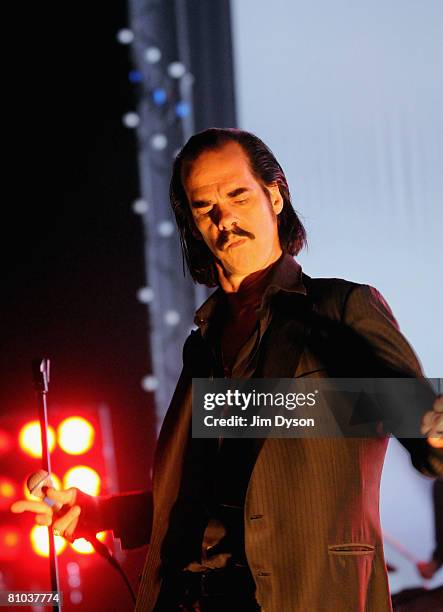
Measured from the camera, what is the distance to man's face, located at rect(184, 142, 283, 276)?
5.83 feet

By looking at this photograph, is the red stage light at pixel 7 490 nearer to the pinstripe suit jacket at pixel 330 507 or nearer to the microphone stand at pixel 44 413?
the microphone stand at pixel 44 413

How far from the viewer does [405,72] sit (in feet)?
7.33

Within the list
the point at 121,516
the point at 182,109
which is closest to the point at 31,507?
Result: the point at 121,516

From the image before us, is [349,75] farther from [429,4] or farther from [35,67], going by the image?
[35,67]

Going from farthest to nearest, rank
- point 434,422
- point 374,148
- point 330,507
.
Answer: point 374,148 → point 330,507 → point 434,422

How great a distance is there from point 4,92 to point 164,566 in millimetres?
1883

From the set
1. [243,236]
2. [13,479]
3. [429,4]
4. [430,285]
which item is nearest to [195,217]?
[243,236]

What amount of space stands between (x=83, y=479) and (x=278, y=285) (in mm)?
1144

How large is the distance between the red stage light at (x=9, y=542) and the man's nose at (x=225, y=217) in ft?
Answer: 4.19

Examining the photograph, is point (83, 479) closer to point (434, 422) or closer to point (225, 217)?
point (225, 217)

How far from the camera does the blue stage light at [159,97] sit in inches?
107

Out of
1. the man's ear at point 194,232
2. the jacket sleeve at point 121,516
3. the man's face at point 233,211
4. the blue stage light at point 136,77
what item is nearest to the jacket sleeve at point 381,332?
the man's face at point 233,211

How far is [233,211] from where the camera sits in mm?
1782

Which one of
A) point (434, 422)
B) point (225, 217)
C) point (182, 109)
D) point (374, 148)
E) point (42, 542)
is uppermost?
point (182, 109)
